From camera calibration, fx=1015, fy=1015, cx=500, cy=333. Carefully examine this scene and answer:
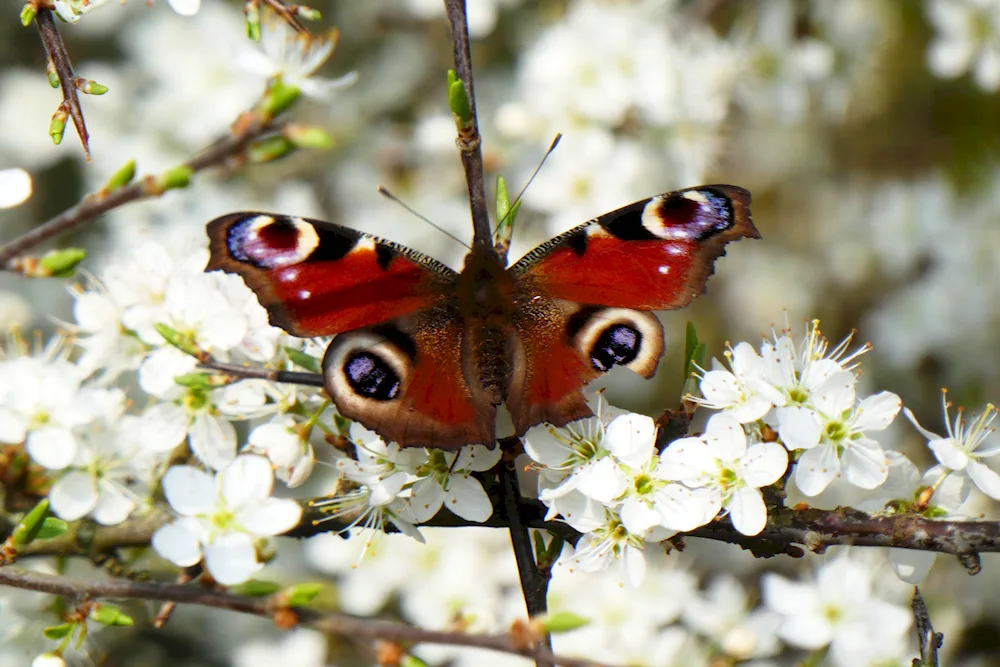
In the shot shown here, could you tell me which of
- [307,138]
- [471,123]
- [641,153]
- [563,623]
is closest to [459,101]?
[471,123]

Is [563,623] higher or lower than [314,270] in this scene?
lower

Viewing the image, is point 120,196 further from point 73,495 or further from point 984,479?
point 984,479

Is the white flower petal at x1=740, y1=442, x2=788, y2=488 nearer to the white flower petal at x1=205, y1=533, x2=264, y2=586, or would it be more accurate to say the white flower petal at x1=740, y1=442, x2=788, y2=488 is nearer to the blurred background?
the white flower petal at x1=205, y1=533, x2=264, y2=586

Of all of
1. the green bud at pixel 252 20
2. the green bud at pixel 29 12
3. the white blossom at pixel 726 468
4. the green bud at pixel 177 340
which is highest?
the green bud at pixel 252 20

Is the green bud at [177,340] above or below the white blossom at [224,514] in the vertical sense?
above

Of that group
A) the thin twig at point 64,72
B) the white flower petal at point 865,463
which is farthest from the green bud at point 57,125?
the white flower petal at point 865,463

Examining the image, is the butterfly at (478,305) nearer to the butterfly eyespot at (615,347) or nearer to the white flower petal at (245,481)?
the butterfly eyespot at (615,347)
